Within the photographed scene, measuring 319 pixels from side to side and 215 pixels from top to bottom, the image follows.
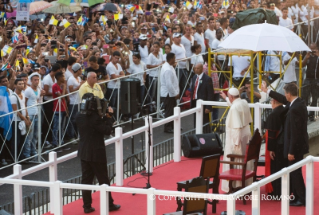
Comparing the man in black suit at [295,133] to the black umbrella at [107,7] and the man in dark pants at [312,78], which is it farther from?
the black umbrella at [107,7]

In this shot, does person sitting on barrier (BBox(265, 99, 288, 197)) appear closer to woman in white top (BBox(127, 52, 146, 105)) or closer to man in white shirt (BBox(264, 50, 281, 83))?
woman in white top (BBox(127, 52, 146, 105))

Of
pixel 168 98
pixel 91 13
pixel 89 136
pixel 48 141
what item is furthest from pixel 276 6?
pixel 89 136

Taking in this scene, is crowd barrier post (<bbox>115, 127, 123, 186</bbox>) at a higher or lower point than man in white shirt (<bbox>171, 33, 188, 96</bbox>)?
lower

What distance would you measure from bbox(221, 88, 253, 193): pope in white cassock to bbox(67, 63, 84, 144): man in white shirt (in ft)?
14.9

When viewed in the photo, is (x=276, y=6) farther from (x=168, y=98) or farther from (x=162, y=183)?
(x=162, y=183)

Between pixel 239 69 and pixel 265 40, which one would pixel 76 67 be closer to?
pixel 239 69

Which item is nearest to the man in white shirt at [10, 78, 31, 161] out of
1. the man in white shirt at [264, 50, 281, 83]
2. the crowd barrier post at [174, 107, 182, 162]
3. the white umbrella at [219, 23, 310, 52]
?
the crowd barrier post at [174, 107, 182, 162]

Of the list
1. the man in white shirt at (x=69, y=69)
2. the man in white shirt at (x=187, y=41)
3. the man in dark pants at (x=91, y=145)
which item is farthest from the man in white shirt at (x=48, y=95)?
the man in white shirt at (x=187, y=41)

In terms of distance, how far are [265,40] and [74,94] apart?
443 cm

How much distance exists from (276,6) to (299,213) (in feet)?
57.2

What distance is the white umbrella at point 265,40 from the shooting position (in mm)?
11578

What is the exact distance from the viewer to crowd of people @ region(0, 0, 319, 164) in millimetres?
13344

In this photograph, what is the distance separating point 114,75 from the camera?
1557 centimetres

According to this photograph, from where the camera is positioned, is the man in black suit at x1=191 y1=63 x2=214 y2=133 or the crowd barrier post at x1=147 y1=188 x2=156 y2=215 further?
the man in black suit at x1=191 y1=63 x2=214 y2=133
